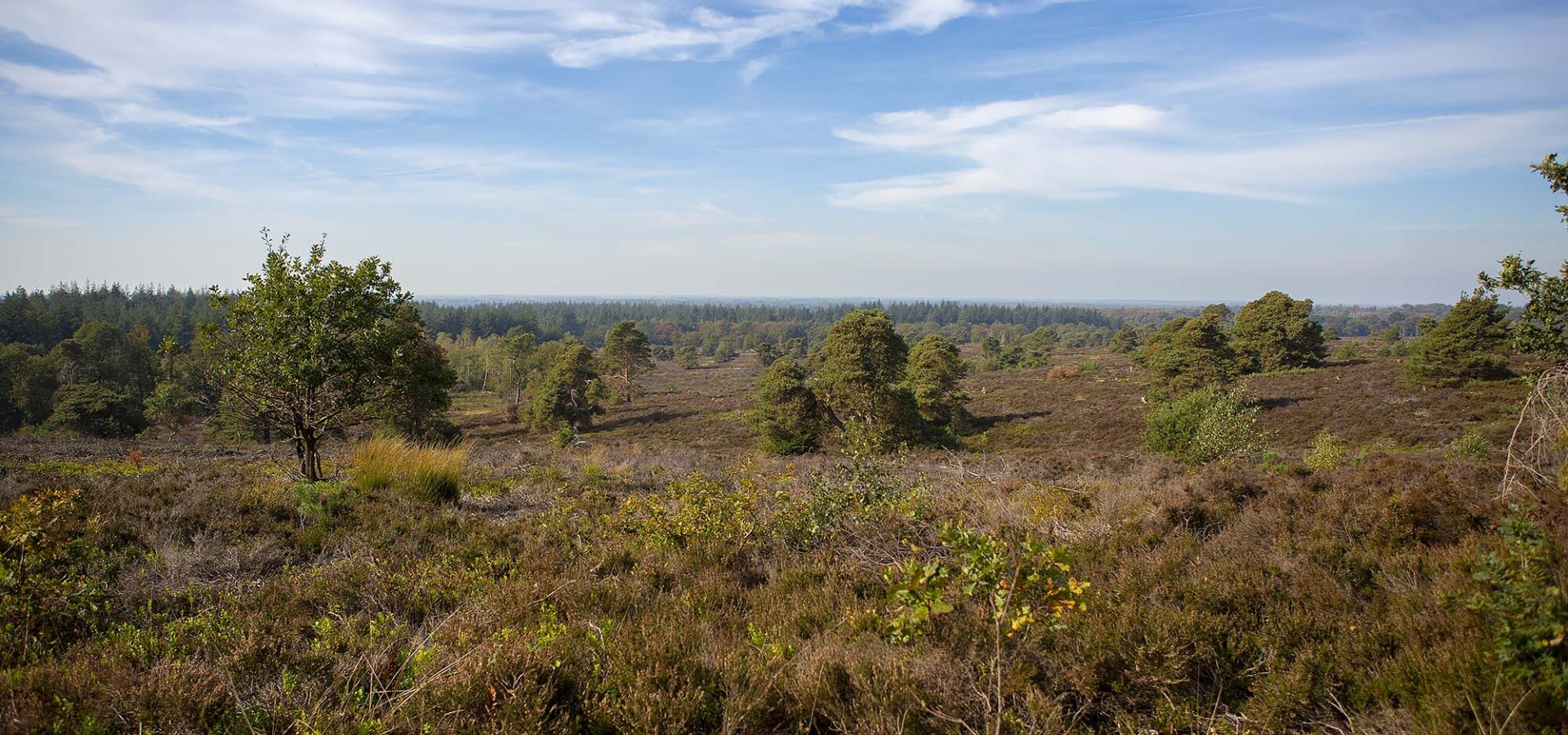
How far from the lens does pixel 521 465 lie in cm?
1405

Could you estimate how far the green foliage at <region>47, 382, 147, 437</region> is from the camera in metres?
37.2

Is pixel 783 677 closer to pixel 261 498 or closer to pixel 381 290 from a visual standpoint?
pixel 261 498

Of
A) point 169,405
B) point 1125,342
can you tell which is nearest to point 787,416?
point 169,405

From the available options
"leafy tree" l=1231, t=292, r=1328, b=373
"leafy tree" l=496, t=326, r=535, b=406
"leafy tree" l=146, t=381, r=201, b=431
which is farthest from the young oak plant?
"leafy tree" l=1231, t=292, r=1328, b=373

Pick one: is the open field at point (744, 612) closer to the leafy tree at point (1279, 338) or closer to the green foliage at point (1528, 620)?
the green foliage at point (1528, 620)

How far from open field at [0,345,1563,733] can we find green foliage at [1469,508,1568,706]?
0.50 feet

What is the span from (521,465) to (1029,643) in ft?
41.8

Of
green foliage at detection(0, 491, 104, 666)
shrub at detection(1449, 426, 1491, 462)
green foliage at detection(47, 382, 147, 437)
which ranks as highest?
green foliage at detection(0, 491, 104, 666)

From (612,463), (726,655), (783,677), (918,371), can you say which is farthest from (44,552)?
(918,371)

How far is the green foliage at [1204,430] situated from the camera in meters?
16.4

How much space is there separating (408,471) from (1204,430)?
18.7 metres

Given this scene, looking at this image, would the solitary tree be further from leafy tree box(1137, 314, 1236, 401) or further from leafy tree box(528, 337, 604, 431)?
leafy tree box(528, 337, 604, 431)

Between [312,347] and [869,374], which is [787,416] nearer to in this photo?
[869,374]

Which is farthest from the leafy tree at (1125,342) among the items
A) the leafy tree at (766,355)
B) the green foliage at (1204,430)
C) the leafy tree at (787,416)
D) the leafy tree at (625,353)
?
the leafy tree at (787,416)
